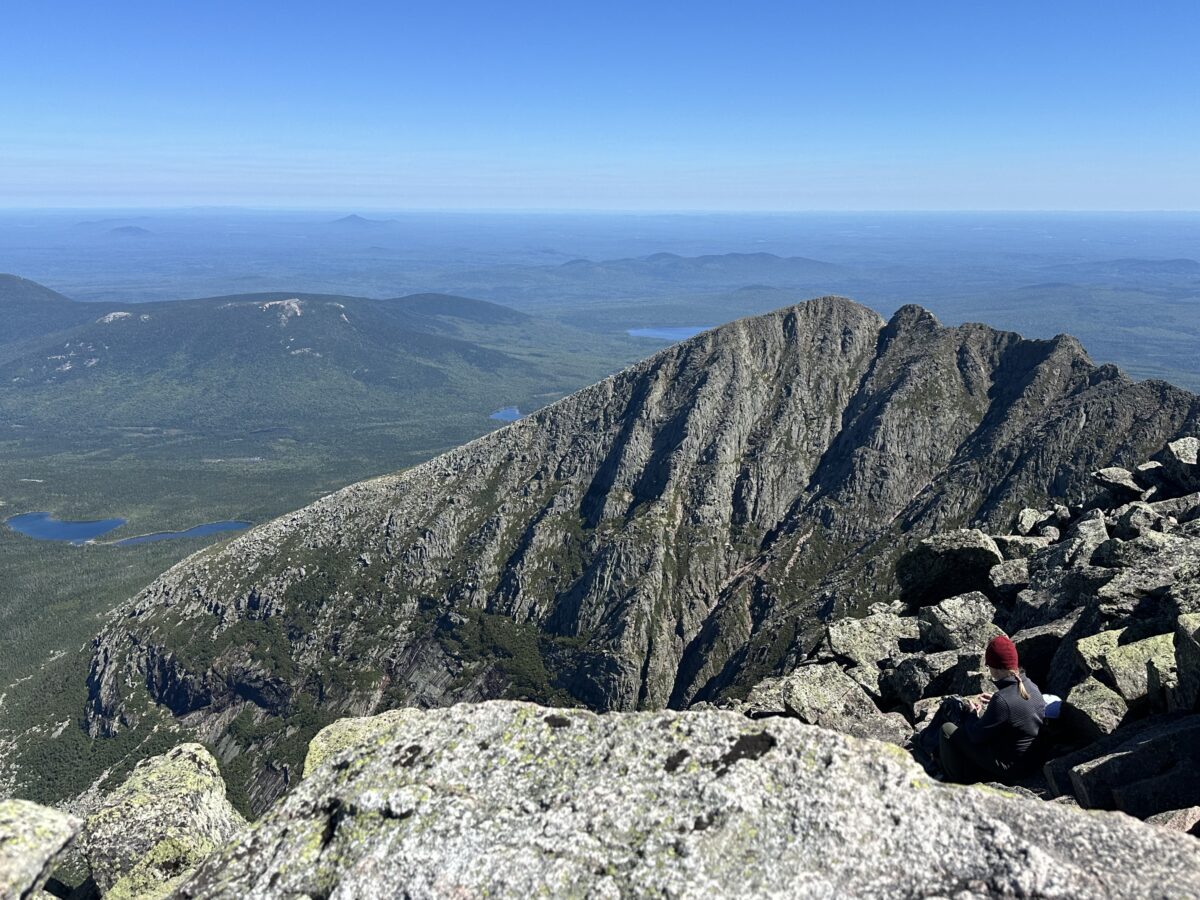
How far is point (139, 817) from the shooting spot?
19.6 metres

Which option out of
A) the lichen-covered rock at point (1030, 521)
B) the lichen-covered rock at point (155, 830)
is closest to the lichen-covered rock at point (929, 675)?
the lichen-covered rock at point (155, 830)

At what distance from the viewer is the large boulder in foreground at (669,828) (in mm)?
11742

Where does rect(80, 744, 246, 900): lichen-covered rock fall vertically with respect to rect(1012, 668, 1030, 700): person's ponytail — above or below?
below

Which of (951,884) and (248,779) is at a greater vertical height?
(951,884)

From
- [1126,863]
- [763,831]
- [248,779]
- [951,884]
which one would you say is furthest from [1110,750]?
[248,779]

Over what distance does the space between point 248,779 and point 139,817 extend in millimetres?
207177

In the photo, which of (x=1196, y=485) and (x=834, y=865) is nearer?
(x=834, y=865)

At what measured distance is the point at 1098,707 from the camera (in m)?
20.6

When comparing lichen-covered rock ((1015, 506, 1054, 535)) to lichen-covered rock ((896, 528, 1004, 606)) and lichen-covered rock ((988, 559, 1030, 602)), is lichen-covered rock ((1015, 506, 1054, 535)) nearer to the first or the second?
lichen-covered rock ((896, 528, 1004, 606))

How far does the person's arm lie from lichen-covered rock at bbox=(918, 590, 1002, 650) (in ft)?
45.6

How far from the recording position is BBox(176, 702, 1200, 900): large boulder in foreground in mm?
11742

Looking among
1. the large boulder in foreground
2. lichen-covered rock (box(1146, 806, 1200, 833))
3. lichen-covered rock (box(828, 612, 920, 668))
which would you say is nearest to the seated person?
lichen-covered rock (box(1146, 806, 1200, 833))

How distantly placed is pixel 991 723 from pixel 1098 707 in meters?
4.44

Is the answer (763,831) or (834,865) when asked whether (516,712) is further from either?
(834,865)
